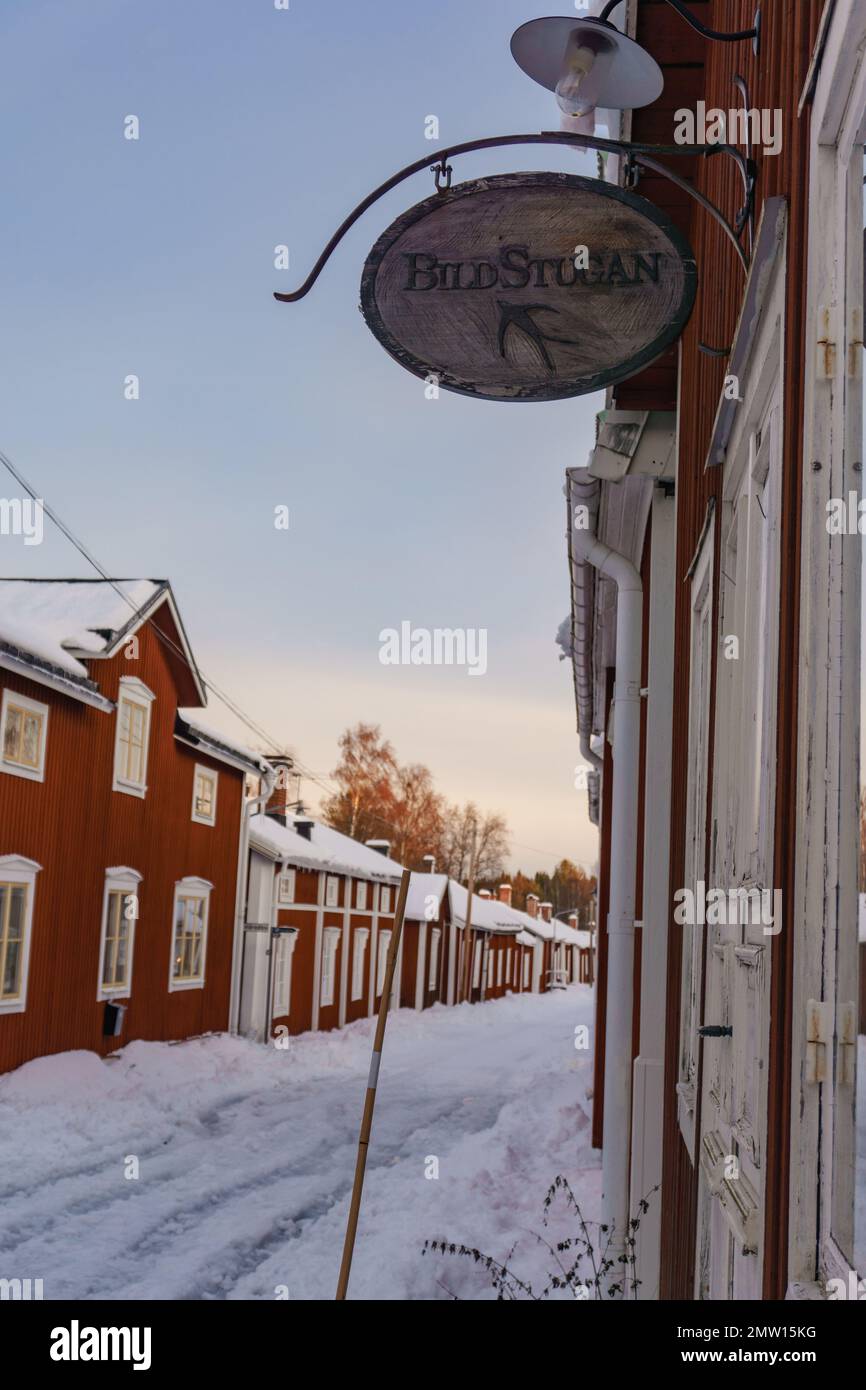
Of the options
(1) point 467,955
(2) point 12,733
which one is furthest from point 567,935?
(2) point 12,733

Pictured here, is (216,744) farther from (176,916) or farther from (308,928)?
(308,928)

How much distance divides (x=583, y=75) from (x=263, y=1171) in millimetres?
9591

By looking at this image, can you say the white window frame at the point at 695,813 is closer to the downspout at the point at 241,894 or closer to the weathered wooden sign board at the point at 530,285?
the weathered wooden sign board at the point at 530,285

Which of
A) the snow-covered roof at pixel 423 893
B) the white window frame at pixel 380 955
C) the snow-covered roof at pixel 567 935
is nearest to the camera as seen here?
the white window frame at pixel 380 955

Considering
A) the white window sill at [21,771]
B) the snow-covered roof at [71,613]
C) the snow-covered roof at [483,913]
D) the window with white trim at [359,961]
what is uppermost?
the snow-covered roof at [71,613]

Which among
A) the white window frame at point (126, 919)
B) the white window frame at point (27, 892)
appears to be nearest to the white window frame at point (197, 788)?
the white window frame at point (126, 919)

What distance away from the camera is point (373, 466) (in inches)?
758

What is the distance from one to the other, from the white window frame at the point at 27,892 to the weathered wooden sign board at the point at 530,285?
39.4 feet

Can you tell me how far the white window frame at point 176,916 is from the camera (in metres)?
18.7

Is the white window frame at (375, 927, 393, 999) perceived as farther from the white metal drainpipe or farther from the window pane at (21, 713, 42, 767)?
the white metal drainpipe

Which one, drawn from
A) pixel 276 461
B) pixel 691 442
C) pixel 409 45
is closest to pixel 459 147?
pixel 691 442

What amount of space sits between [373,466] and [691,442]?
48.8 ft

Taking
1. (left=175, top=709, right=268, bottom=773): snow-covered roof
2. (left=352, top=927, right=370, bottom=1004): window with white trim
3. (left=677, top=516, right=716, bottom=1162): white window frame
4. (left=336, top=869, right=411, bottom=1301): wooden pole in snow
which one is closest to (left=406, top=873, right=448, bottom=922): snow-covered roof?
(left=352, top=927, right=370, bottom=1004): window with white trim
